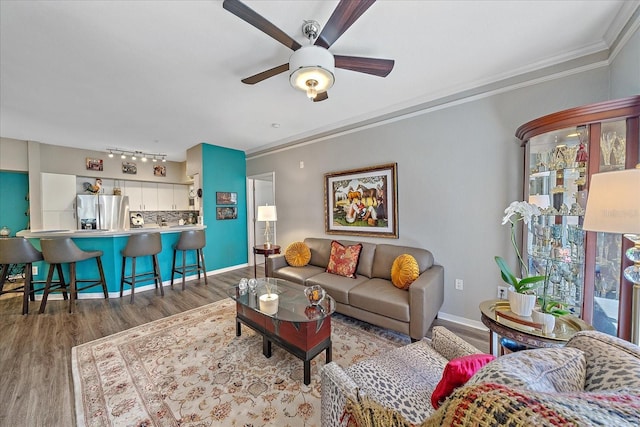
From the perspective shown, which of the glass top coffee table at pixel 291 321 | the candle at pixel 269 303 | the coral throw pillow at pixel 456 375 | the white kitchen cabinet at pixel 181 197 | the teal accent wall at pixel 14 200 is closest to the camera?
the coral throw pillow at pixel 456 375

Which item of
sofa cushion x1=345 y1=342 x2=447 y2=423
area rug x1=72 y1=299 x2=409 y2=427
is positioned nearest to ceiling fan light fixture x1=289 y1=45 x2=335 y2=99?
sofa cushion x1=345 y1=342 x2=447 y2=423

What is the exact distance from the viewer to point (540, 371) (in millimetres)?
607

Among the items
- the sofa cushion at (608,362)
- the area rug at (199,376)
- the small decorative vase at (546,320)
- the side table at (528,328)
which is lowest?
the area rug at (199,376)

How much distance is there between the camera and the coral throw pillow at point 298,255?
3.46m

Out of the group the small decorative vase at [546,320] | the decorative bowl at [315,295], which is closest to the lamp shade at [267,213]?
the decorative bowl at [315,295]

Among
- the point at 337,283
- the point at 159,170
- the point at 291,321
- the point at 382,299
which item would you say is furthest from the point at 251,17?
the point at 159,170

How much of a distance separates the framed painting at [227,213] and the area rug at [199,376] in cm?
244

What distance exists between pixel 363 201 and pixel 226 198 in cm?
290

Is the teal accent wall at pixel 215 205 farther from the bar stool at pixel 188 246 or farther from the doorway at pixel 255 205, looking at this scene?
the bar stool at pixel 188 246

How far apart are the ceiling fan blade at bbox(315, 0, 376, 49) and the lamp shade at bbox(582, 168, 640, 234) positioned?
140 cm

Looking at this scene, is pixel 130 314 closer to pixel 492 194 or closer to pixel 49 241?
pixel 49 241

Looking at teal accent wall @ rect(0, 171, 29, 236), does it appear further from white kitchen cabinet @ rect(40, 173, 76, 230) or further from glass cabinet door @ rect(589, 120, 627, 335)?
glass cabinet door @ rect(589, 120, 627, 335)

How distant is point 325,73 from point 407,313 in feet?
6.73

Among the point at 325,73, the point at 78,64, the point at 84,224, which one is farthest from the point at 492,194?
the point at 84,224
